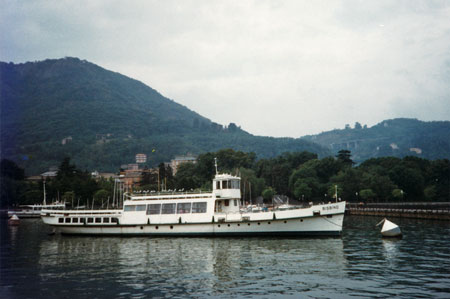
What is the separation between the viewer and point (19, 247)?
37.8 m

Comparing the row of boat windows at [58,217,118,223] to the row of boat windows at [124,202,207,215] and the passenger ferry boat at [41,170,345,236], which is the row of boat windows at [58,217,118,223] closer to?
the passenger ferry boat at [41,170,345,236]

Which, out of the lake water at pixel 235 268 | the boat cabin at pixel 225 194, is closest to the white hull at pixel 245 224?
the lake water at pixel 235 268

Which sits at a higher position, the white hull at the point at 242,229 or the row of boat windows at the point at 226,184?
the row of boat windows at the point at 226,184

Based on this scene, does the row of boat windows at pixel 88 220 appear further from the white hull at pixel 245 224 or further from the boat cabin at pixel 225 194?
the boat cabin at pixel 225 194

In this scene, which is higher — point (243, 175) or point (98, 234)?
point (243, 175)

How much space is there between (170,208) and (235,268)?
18.5 m

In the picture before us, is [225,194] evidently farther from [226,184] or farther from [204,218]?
[204,218]

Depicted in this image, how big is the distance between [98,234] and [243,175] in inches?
2391

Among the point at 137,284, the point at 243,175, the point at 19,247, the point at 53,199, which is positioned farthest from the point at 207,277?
the point at 53,199

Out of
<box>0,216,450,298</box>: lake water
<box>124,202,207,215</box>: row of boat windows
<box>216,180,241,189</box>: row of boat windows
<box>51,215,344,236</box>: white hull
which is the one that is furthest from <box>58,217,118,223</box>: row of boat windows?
<box>216,180,241,189</box>: row of boat windows

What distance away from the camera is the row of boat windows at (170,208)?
40781 millimetres

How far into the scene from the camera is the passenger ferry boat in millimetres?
37562

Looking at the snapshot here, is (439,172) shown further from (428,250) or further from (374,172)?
(428,250)

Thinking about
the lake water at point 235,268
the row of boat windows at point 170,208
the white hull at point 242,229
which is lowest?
the lake water at point 235,268
